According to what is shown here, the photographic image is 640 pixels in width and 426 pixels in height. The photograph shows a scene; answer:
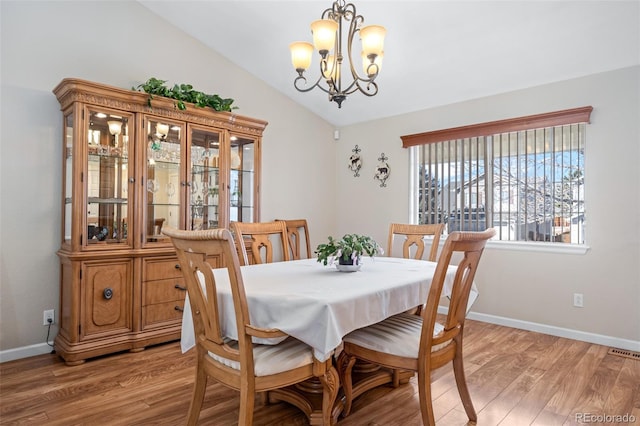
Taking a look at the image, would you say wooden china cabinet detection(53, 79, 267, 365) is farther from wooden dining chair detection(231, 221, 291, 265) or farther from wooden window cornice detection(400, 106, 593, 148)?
wooden window cornice detection(400, 106, 593, 148)

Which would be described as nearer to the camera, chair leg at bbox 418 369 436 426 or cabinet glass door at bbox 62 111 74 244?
chair leg at bbox 418 369 436 426

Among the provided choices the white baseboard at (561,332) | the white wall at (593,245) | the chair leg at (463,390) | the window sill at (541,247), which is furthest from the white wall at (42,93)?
the white baseboard at (561,332)

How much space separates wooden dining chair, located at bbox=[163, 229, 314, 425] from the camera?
146cm

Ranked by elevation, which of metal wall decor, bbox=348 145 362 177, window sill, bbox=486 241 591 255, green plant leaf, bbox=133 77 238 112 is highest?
green plant leaf, bbox=133 77 238 112

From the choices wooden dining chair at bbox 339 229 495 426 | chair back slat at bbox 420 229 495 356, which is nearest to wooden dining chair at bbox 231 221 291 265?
wooden dining chair at bbox 339 229 495 426

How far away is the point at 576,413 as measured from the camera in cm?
205

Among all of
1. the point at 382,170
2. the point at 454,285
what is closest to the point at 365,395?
the point at 454,285

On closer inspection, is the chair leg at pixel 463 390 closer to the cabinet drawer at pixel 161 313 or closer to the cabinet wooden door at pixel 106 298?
the cabinet drawer at pixel 161 313

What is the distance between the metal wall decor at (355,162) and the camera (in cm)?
492

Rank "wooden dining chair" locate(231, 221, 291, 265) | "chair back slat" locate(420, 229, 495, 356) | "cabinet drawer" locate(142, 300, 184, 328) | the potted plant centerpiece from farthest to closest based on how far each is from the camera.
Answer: "cabinet drawer" locate(142, 300, 184, 328), "wooden dining chair" locate(231, 221, 291, 265), the potted plant centerpiece, "chair back slat" locate(420, 229, 495, 356)

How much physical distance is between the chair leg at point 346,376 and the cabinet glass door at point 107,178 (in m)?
1.99

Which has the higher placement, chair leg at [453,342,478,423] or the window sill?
the window sill

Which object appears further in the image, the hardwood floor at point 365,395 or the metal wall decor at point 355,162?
the metal wall decor at point 355,162

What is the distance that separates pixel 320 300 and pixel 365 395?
105cm
